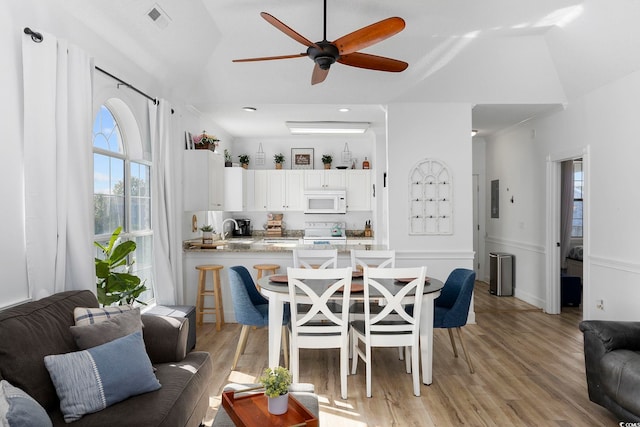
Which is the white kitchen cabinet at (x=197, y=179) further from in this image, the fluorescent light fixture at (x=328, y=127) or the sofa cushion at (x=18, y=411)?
the sofa cushion at (x=18, y=411)

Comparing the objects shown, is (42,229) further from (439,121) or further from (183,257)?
(439,121)

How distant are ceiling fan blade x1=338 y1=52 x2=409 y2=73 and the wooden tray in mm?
2292

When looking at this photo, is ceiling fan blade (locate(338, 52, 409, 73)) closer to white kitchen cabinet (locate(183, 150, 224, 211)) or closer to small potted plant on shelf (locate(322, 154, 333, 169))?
white kitchen cabinet (locate(183, 150, 224, 211))

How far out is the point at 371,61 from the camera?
3178 millimetres

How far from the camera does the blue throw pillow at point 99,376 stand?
1.95 metres

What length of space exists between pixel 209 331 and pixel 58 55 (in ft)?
10.7

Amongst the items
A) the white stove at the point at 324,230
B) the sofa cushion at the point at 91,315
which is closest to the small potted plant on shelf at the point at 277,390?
the sofa cushion at the point at 91,315

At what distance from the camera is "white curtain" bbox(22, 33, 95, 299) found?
2496mm

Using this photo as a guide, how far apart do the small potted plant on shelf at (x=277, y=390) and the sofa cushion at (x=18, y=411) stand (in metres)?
0.82

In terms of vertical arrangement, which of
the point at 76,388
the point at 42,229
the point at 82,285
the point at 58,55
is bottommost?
the point at 76,388

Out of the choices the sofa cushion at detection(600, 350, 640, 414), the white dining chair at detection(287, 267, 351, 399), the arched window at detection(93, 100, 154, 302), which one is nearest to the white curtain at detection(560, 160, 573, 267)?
the sofa cushion at detection(600, 350, 640, 414)

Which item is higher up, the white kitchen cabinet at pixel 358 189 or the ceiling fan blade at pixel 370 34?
the ceiling fan blade at pixel 370 34

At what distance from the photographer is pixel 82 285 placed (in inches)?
110

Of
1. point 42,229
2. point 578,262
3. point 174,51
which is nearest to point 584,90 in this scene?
point 578,262
